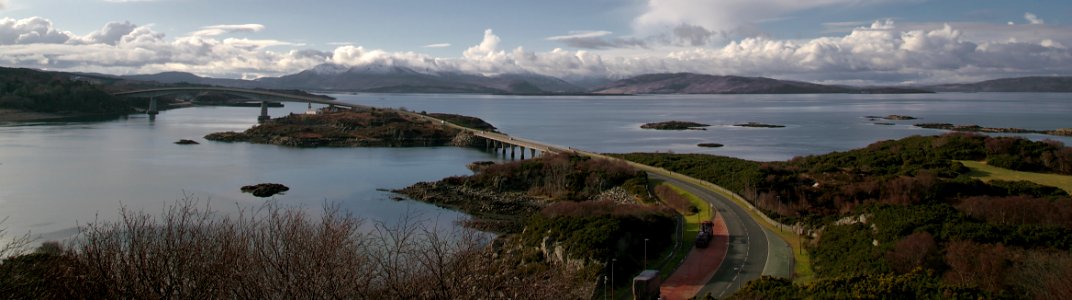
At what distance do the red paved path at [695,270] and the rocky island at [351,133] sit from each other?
35.4m

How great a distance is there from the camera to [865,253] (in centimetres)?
Result: 1321

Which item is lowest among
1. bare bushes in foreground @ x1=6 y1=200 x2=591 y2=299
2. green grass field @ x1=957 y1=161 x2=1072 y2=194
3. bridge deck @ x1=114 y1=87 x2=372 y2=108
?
green grass field @ x1=957 y1=161 x2=1072 y2=194

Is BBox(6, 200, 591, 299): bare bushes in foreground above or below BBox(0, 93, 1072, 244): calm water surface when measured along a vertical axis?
above

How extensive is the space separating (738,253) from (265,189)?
18.4m

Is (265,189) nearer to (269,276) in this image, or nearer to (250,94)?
(269,276)

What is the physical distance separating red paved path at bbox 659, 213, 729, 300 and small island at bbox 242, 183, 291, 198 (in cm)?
1692

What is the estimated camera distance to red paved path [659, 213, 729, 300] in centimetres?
1257

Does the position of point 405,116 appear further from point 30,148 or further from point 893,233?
point 893,233

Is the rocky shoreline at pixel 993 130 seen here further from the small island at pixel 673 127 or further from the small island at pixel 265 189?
the small island at pixel 265 189

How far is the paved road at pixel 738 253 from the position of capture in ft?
41.9

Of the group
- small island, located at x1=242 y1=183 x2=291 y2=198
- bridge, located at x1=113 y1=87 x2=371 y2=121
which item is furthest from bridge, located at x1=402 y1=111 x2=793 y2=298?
bridge, located at x1=113 y1=87 x2=371 y2=121

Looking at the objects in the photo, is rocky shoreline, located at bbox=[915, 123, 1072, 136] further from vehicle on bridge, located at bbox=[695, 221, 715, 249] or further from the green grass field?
vehicle on bridge, located at bbox=[695, 221, 715, 249]

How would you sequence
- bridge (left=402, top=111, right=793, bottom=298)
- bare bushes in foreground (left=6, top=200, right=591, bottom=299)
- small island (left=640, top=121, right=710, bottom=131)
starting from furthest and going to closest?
small island (left=640, top=121, right=710, bottom=131), bridge (left=402, top=111, right=793, bottom=298), bare bushes in foreground (left=6, top=200, right=591, bottom=299)

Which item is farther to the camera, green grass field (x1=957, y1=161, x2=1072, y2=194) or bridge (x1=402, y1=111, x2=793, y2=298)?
green grass field (x1=957, y1=161, x2=1072, y2=194)
